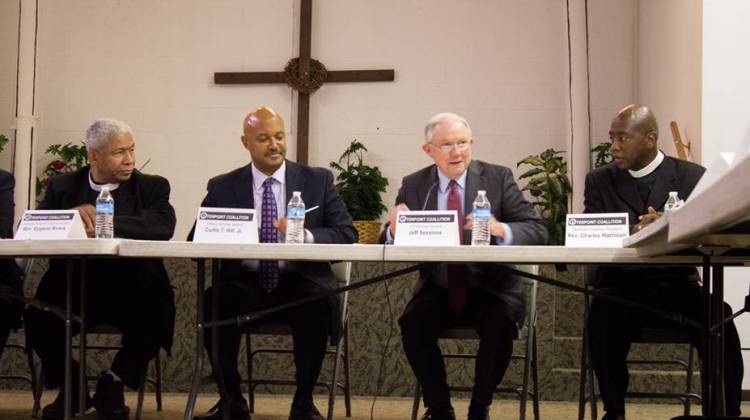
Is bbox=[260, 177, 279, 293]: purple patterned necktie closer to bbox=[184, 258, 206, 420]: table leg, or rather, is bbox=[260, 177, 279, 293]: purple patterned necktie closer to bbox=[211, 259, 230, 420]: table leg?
bbox=[211, 259, 230, 420]: table leg

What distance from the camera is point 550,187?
6.37 metres

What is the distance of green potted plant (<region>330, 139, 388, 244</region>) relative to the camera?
6.57 metres

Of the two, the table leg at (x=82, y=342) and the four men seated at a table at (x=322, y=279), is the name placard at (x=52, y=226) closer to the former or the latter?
the table leg at (x=82, y=342)

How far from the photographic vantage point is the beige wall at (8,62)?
7305mm

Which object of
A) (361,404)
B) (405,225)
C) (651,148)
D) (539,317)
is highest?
(651,148)

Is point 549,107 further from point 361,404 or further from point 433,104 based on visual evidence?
point 361,404

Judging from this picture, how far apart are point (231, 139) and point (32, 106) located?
1448 mm

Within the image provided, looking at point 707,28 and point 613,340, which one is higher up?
point 707,28

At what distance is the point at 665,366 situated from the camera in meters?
4.70

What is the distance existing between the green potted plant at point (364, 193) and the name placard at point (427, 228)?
11.7 feet

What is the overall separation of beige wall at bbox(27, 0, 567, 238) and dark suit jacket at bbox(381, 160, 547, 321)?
332 cm

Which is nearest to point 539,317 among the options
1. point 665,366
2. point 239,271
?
point 665,366

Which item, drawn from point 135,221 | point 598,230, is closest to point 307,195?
point 135,221

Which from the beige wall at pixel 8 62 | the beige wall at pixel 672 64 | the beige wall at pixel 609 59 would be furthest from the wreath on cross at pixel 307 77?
the beige wall at pixel 672 64
